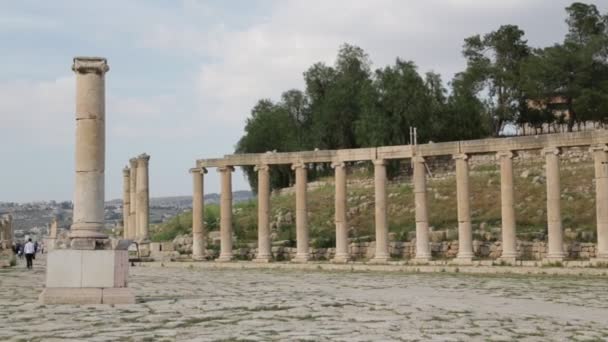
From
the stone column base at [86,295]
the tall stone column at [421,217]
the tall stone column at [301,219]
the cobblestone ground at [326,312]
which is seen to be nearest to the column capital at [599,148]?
the tall stone column at [421,217]

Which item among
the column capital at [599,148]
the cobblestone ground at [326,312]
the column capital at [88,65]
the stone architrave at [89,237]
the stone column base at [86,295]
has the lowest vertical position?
the cobblestone ground at [326,312]

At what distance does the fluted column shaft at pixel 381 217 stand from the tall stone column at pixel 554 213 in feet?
28.4

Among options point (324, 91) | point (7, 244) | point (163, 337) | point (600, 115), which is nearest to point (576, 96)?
point (600, 115)

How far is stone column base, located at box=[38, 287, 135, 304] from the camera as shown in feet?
74.4

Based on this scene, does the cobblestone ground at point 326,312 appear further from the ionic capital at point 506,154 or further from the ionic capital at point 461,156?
the ionic capital at point 461,156

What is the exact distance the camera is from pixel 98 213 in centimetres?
2480

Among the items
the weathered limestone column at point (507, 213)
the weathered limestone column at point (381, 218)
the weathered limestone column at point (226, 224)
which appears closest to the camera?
the weathered limestone column at point (507, 213)

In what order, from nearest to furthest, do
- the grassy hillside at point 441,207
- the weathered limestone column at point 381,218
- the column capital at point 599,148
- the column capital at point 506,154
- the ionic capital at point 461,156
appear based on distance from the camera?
the column capital at point 599,148, the column capital at point 506,154, the ionic capital at point 461,156, the weathered limestone column at point 381,218, the grassy hillside at point 441,207

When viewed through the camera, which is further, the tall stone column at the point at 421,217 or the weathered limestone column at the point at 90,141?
the tall stone column at the point at 421,217

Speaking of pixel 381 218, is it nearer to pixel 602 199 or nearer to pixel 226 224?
pixel 226 224

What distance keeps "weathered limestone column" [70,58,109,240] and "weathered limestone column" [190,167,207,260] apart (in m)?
24.8

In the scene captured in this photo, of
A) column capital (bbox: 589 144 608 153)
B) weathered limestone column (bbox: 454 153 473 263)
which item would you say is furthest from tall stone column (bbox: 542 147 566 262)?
weathered limestone column (bbox: 454 153 473 263)

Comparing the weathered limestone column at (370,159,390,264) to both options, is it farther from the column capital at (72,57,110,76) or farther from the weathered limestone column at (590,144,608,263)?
the column capital at (72,57,110,76)

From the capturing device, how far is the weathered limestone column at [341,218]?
151ft
